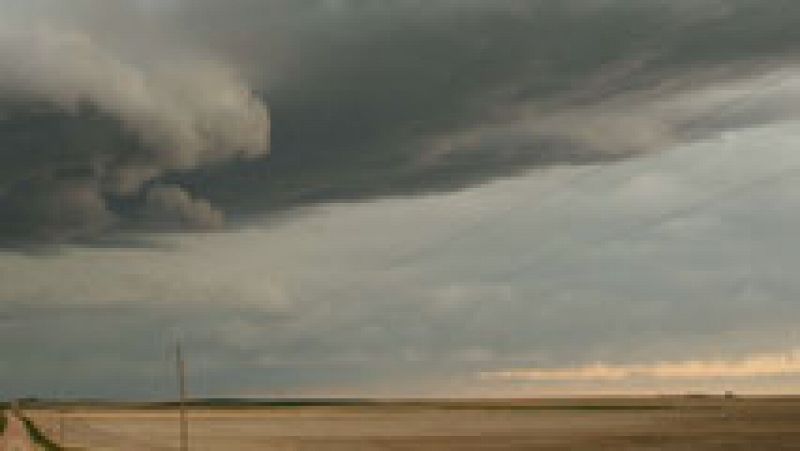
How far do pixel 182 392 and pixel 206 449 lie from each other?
28225 millimetres

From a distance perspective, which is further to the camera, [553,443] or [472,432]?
[472,432]

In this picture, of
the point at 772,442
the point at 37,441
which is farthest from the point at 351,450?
the point at 37,441

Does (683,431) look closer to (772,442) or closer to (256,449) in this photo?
(772,442)

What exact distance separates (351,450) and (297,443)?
12756mm

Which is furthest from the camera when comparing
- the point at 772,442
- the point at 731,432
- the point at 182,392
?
the point at 731,432

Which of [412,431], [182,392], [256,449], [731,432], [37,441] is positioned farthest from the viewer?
[412,431]

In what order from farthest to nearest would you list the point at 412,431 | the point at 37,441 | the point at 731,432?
the point at 412,431
the point at 37,441
the point at 731,432

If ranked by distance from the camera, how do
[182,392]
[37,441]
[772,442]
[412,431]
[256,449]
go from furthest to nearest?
[412,431]
[37,441]
[256,449]
[772,442]
[182,392]

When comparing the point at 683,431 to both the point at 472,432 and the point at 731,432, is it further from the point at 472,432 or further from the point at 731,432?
the point at 472,432

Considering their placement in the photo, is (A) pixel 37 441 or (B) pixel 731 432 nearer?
(B) pixel 731 432

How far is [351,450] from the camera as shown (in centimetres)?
7256

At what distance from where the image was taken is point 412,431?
331ft

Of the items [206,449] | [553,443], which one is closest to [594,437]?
[553,443]

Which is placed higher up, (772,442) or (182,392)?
(182,392)
